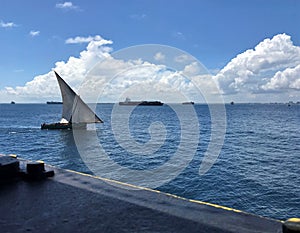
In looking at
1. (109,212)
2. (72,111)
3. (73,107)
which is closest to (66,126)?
(72,111)

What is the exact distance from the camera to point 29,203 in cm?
509

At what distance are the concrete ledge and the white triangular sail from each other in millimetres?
60172

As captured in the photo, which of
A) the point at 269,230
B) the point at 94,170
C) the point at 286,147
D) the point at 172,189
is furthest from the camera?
the point at 286,147

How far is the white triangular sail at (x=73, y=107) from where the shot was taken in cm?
6397

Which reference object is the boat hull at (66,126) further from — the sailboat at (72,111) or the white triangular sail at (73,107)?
the white triangular sail at (73,107)

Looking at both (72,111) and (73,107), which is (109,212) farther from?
(72,111)

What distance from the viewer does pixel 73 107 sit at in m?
63.8

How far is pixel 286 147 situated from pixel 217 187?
23.3 m

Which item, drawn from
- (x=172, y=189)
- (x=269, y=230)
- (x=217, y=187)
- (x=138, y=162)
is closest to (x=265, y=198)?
(x=217, y=187)

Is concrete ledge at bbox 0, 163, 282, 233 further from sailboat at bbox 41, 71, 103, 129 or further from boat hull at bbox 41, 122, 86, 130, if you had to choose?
boat hull at bbox 41, 122, 86, 130

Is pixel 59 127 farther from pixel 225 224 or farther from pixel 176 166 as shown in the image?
pixel 225 224

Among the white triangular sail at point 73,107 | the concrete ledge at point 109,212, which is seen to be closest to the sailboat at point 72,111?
the white triangular sail at point 73,107

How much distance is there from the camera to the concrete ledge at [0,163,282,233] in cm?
411

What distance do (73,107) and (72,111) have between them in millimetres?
1336
